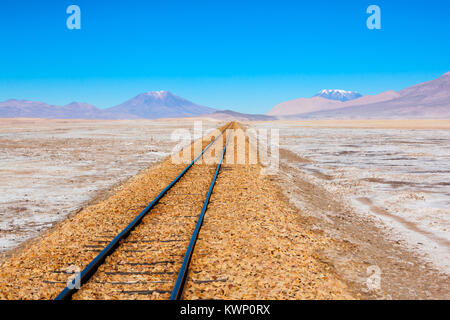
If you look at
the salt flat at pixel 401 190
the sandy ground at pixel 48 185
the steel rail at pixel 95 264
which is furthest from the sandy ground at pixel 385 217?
the sandy ground at pixel 48 185

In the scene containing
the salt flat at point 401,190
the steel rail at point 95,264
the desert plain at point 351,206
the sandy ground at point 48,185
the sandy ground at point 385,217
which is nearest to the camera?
the steel rail at point 95,264

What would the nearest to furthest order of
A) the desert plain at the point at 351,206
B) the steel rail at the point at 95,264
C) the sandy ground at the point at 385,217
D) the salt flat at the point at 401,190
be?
1. the steel rail at the point at 95,264
2. the sandy ground at the point at 385,217
3. the desert plain at the point at 351,206
4. the salt flat at the point at 401,190

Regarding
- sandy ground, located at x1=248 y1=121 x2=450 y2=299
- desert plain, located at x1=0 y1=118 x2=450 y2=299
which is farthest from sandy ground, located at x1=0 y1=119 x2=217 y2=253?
sandy ground, located at x1=248 y1=121 x2=450 y2=299

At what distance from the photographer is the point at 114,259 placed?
5820 millimetres

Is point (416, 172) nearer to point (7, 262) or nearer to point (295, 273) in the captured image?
point (295, 273)

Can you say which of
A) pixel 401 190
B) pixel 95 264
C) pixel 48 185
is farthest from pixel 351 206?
pixel 48 185

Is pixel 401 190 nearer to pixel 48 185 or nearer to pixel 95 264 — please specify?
pixel 95 264

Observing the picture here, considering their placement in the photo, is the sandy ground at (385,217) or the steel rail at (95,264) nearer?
the steel rail at (95,264)

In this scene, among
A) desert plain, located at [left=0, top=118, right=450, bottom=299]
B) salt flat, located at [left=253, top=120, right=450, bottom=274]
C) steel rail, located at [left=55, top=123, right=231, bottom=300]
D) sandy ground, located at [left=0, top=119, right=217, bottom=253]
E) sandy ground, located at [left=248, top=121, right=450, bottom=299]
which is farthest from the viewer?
sandy ground, located at [left=0, top=119, right=217, bottom=253]

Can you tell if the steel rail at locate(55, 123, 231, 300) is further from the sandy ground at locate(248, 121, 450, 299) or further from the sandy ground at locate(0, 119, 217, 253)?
the sandy ground at locate(248, 121, 450, 299)

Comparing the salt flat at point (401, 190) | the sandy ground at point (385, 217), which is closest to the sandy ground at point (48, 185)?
the sandy ground at point (385, 217)

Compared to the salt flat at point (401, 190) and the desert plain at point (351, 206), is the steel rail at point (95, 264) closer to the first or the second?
the desert plain at point (351, 206)

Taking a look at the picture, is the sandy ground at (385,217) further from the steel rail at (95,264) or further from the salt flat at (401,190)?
the steel rail at (95,264)
